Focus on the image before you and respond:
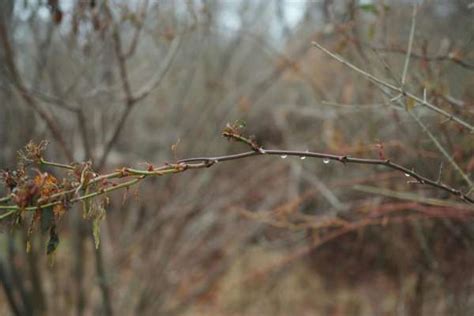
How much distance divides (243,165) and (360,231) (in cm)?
261

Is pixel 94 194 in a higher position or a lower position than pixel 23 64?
lower

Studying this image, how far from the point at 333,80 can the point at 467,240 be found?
8.84 feet

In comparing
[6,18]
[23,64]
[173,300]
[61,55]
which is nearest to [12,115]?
[23,64]

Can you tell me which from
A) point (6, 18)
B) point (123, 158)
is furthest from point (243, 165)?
point (6, 18)

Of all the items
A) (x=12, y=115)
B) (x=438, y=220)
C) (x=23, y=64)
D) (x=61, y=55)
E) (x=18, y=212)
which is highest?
(x=61, y=55)

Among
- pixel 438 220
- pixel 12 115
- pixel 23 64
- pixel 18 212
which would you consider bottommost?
pixel 18 212

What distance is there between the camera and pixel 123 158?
7.40 meters

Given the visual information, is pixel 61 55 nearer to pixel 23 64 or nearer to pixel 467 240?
pixel 23 64

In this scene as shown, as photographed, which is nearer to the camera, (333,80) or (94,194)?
(94,194)

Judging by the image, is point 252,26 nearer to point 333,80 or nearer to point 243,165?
point 333,80

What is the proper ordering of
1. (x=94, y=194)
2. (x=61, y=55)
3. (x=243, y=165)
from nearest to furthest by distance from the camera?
(x=94, y=194) < (x=61, y=55) < (x=243, y=165)

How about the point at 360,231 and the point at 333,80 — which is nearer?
the point at 360,231

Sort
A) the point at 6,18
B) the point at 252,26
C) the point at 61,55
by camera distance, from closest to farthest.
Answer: the point at 6,18 < the point at 61,55 < the point at 252,26

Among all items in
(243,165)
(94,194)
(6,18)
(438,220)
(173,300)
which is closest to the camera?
(94,194)
